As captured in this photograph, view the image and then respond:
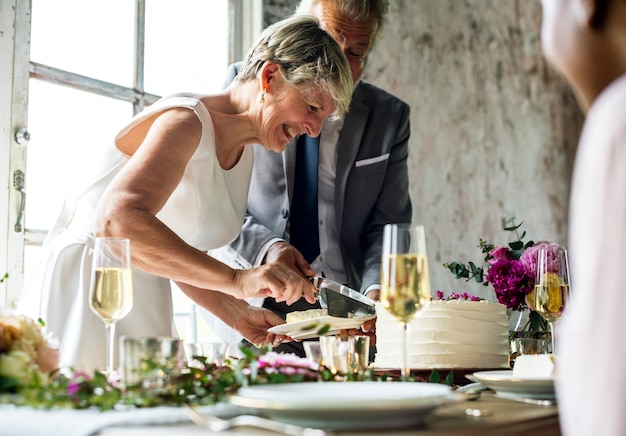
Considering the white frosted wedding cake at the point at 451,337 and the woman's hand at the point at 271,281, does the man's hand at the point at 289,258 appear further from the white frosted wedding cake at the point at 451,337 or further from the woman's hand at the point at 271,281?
the white frosted wedding cake at the point at 451,337

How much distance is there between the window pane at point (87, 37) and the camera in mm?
2697

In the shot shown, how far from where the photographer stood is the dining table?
2.67ft

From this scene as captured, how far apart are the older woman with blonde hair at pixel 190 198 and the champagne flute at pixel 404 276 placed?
2.28 ft

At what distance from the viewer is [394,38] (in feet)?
13.1

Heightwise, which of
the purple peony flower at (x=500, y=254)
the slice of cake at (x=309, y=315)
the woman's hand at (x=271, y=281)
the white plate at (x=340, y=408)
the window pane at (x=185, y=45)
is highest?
the window pane at (x=185, y=45)

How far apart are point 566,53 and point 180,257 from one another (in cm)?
110

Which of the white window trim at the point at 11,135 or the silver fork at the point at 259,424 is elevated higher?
the white window trim at the point at 11,135

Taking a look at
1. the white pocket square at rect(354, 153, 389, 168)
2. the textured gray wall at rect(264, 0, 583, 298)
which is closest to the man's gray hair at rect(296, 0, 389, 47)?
the white pocket square at rect(354, 153, 389, 168)

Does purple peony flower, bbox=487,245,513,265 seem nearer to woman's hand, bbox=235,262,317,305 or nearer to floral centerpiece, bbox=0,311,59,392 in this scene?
woman's hand, bbox=235,262,317,305

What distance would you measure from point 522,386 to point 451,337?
1.55 ft

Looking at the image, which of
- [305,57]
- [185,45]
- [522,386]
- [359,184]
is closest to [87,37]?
[185,45]

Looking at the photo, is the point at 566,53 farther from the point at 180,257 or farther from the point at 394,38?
the point at 394,38

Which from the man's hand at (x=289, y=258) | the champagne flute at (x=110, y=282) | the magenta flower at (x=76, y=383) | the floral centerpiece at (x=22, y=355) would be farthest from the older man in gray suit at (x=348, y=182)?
the magenta flower at (x=76, y=383)

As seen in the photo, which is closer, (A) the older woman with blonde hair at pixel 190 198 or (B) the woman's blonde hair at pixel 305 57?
(A) the older woman with blonde hair at pixel 190 198
